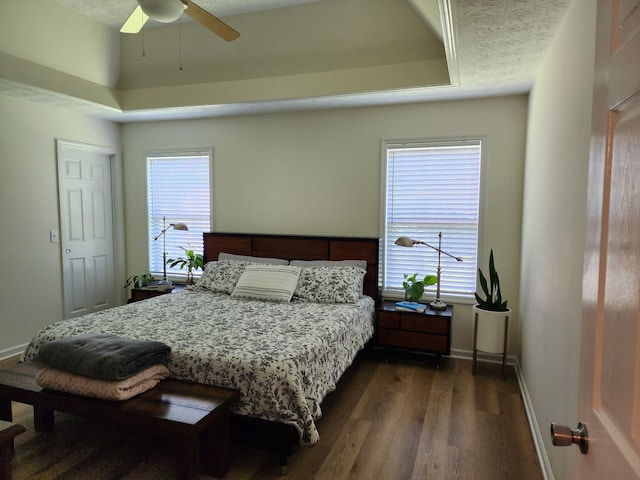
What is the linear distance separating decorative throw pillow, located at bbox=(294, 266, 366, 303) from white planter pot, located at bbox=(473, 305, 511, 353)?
1082 millimetres

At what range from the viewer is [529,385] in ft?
9.52

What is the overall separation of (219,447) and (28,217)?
10.8 feet

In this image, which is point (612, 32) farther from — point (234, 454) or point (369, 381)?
point (369, 381)

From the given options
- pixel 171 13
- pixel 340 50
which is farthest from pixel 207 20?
pixel 340 50

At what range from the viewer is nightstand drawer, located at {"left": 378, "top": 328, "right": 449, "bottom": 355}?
3586 millimetres

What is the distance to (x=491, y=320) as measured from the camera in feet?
11.3

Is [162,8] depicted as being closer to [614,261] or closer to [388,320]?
[614,261]

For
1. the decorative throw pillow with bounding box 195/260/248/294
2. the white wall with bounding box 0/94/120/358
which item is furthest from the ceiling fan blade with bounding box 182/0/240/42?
the white wall with bounding box 0/94/120/358

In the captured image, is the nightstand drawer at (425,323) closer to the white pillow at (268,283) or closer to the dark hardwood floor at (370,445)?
the dark hardwood floor at (370,445)

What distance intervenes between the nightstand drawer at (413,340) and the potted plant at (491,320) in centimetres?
29

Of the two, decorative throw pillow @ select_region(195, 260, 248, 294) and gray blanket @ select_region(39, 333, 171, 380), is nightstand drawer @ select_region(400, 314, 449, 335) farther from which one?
gray blanket @ select_region(39, 333, 171, 380)

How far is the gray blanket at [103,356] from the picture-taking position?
214 cm

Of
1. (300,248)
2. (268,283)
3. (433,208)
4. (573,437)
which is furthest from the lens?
(300,248)

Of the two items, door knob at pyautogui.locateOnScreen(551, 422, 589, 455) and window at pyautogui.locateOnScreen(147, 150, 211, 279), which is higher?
window at pyautogui.locateOnScreen(147, 150, 211, 279)
